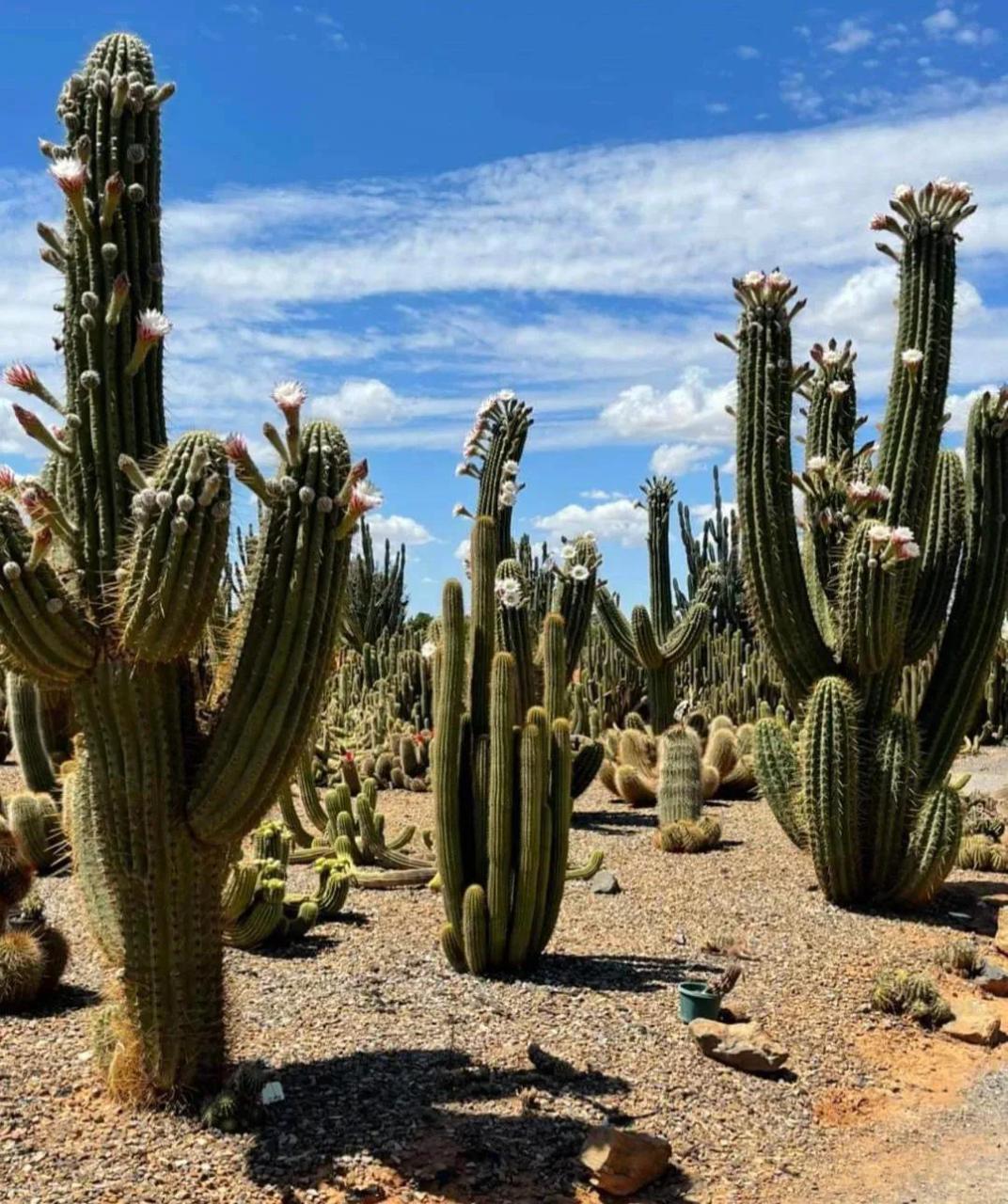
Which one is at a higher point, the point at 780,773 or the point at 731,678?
the point at 731,678

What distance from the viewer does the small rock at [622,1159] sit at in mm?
4219

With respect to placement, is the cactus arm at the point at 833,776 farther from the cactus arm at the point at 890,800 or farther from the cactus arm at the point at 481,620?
the cactus arm at the point at 481,620

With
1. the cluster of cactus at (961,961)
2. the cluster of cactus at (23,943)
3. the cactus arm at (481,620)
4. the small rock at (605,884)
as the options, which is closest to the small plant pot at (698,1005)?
the cactus arm at (481,620)

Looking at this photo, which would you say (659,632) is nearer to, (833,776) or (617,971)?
(833,776)

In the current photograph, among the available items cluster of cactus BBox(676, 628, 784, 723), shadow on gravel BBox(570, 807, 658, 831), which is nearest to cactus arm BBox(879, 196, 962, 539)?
shadow on gravel BBox(570, 807, 658, 831)

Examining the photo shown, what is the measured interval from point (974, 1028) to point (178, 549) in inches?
188

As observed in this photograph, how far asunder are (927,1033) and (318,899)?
3.52 metres

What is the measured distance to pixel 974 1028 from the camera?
20.6 feet

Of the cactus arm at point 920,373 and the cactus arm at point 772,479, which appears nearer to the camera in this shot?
the cactus arm at point 772,479

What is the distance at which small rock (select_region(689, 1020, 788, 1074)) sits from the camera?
5391 millimetres

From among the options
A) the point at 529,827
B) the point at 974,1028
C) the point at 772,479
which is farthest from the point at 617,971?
the point at 772,479

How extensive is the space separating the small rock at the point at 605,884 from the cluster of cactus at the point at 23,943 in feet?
A: 12.6

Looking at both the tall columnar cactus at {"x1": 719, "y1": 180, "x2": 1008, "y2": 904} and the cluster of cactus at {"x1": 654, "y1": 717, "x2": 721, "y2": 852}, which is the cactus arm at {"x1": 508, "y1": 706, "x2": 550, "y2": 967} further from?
the cluster of cactus at {"x1": 654, "y1": 717, "x2": 721, "y2": 852}

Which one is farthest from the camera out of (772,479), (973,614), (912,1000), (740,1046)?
(973,614)
